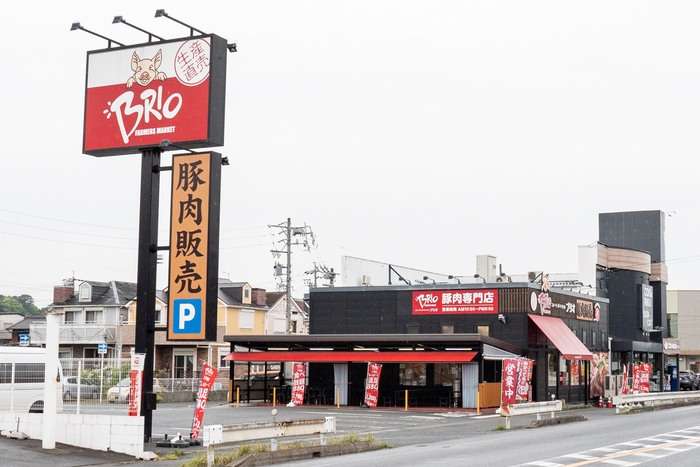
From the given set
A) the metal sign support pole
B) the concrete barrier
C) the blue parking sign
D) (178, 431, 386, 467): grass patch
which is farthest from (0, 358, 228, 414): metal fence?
(178, 431, 386, 467): grass patch

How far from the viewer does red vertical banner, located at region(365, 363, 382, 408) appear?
39.2 m

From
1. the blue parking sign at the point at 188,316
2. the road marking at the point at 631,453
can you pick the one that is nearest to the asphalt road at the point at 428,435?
the road marking at the point at 631,453

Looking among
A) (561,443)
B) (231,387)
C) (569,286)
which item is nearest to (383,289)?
(231,387)

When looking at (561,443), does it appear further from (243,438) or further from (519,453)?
(243,438)

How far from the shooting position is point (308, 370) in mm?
45688

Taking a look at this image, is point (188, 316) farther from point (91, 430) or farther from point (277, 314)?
point (277, 314)

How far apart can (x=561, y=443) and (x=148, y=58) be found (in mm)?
13325

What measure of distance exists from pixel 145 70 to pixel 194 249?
4626mm

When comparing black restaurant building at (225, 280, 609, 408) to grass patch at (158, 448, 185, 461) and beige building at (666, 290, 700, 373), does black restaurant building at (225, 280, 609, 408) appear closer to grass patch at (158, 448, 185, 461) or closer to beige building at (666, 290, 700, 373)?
grass patch at (158, 448, 185, 461)

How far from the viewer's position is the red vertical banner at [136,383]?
A: 1975cm

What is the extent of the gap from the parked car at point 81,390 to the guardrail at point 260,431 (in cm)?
370

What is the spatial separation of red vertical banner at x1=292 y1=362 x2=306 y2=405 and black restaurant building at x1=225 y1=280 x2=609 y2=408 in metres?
0.47

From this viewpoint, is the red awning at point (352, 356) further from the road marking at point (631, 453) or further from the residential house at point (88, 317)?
the residential house at point (88, 317)

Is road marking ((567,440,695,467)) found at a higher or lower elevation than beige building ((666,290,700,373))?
lower
